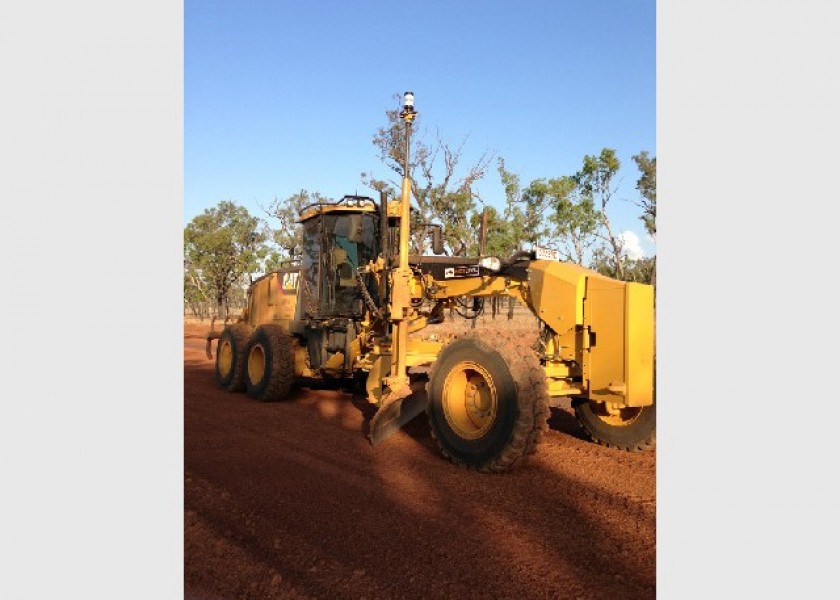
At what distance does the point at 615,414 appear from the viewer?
704 cm

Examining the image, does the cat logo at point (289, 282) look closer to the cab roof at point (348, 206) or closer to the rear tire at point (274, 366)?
the rear tire at point (274, 366)

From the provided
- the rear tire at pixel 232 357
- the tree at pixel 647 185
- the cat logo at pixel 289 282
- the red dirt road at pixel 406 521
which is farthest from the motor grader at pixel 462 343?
the tree at pixel 647 185

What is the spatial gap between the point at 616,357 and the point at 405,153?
9.83 ft

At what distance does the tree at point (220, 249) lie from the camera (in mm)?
40094

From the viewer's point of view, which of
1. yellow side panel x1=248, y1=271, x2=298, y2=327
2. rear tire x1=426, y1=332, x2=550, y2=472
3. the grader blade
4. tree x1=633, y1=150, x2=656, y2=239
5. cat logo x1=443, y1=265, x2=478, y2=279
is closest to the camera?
rear tire x1=426, y1=332, x2=550, y2=472

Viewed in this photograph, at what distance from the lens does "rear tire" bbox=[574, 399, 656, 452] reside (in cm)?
668

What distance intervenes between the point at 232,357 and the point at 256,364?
828 mm

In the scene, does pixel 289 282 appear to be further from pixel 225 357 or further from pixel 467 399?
pixel 467 399

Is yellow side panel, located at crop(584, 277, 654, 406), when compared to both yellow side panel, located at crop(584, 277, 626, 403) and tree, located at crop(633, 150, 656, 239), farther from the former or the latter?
tree, located at crop(633, 150, 656, 239)

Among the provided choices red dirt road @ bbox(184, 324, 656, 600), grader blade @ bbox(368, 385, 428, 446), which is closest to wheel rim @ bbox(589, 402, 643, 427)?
red dirt road @ bbox(184, 324, 656, 600)

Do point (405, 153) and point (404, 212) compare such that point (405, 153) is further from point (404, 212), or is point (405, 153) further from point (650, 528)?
point (650, 528)

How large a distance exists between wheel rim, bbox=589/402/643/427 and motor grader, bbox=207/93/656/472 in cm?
1

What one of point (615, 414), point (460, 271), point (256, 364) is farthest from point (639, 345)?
point (256, 364)

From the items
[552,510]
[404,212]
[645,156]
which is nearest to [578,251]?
[645,156]
